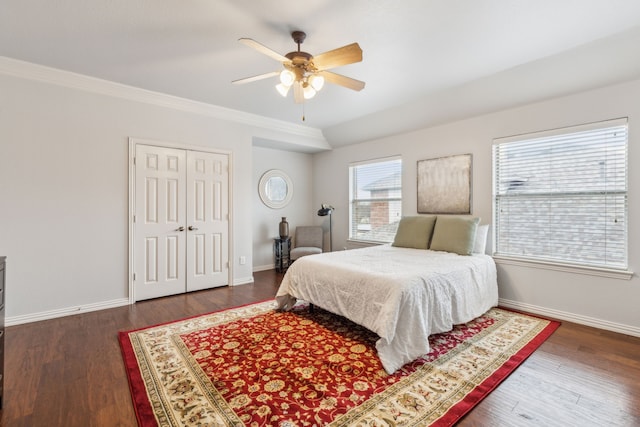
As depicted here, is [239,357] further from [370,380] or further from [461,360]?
[461,360]

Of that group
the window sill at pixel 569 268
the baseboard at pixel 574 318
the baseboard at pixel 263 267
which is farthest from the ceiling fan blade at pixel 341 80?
the baseboard at pixel 263 267

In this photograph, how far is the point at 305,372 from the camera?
205 centimetres

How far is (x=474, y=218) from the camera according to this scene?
3539 millimetres

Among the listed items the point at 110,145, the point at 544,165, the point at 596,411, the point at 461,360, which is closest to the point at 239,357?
the point at 461,360

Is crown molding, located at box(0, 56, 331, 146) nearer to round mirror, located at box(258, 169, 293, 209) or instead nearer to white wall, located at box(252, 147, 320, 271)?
white wall, located at box(252, 147, 320, 271)

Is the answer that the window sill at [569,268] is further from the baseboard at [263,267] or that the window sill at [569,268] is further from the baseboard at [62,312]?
the baseboard at [62,312]

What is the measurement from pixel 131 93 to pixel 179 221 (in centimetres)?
168

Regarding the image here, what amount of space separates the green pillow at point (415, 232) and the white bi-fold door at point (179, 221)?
257cm

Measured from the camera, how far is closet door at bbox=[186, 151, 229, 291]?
409 cm

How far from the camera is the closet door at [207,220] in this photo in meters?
4.09

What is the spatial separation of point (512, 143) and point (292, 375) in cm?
347

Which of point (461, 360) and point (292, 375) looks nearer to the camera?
point (292, 375)

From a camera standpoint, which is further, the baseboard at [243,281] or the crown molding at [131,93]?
the baseboard at [243,281]

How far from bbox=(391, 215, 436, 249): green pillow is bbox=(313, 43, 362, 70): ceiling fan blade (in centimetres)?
238
